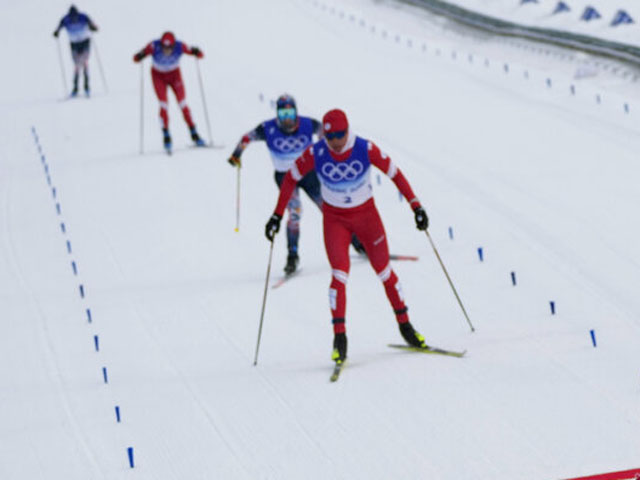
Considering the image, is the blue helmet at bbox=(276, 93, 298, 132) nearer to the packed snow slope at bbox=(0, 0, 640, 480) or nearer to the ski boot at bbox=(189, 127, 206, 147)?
the packed snow slope at bbox=(0, 0, 640, 480)

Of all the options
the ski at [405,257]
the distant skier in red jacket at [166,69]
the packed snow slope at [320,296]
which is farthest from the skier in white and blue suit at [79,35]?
the ski at [405,257]

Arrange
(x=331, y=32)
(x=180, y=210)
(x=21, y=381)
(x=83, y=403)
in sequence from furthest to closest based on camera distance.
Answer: (x=331, y=32)
(x=180, y=210)
(x=21, y=381)
(x=83, y=403)

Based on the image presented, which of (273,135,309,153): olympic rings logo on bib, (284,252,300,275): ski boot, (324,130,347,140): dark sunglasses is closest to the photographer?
(324,130,347,140): dark sunglasses

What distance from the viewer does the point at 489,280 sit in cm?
1088

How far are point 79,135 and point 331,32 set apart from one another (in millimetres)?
9084

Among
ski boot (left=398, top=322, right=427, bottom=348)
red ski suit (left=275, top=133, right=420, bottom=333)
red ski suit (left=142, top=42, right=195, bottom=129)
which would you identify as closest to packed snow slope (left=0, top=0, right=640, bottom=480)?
ski boot (left=398, top=322, right=427, bottom=348)

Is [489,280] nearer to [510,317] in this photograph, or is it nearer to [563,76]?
[510,317]

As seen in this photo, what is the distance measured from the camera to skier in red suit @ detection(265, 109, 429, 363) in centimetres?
888

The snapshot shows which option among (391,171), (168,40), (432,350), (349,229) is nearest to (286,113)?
(349,229)

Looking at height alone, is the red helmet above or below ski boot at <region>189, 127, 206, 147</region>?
above

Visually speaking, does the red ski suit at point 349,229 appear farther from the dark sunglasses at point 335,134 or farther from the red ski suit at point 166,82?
the red ski suit at point 166,82

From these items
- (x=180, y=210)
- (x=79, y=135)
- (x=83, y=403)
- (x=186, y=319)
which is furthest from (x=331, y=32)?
(x=83, y=403)

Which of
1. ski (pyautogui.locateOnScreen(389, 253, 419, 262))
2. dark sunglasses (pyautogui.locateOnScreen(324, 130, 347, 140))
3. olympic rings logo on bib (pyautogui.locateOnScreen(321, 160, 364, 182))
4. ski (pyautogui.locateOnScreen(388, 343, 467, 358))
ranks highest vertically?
dark sunglasses (pyautogui.locateOnScreen(324, 130, 347, 140))

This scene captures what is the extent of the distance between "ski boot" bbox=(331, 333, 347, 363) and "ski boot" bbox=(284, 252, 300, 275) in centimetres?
292
